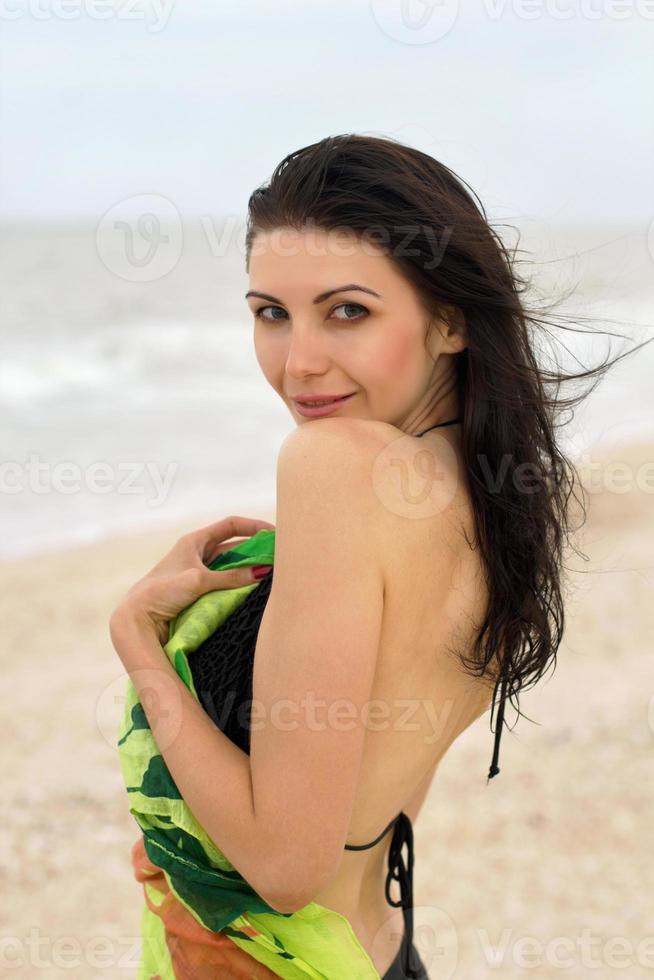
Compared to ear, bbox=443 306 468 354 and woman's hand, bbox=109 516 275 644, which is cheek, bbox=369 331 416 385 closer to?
ear, bbox=443 306 468 354

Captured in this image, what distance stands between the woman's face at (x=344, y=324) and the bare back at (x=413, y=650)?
10 cm

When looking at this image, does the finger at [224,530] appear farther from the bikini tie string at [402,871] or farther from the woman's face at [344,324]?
the bikini tie string at [402,871]

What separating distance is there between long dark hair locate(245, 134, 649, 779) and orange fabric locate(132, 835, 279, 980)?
0.54 metres

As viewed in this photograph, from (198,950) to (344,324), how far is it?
954 millimetres

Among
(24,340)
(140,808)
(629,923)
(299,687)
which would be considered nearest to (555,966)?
(629,923)

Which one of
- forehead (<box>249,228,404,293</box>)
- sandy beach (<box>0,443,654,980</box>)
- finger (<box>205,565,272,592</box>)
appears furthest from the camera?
sandy beach (<box>0,443,654,980</box>)

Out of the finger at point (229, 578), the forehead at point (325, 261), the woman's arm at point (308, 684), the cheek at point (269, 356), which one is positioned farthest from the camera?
the finger at point (229, 578)

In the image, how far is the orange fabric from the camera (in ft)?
5.05

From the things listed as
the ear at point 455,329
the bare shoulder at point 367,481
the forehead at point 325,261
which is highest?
the forehead at point 325,261

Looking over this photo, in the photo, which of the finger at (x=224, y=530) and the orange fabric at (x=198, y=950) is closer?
the orange fabric at (x=198, y=950)

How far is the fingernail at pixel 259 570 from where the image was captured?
64.9 inches

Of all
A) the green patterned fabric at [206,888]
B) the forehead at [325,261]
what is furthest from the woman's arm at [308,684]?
the forehead at [325,261]

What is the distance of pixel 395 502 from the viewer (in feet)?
4.31

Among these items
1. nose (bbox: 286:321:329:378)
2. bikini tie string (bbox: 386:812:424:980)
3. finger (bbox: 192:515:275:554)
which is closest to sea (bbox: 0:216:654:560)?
nose (bbox: 286:321:329:378)
